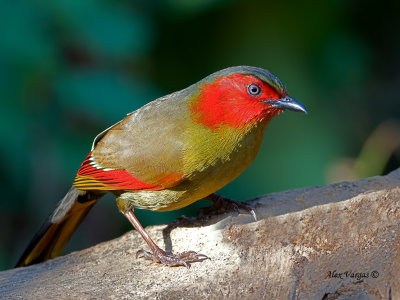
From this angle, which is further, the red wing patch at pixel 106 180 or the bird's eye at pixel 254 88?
the red wing patch at pixel 106 180

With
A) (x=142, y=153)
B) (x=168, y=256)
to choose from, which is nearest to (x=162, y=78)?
(x=142, y=153)

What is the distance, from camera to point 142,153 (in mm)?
4102

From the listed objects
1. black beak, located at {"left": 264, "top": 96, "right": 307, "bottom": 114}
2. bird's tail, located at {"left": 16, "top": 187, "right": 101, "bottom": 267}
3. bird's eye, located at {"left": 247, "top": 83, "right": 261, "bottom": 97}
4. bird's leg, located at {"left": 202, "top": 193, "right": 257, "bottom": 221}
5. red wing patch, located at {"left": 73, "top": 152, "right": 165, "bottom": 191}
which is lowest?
bird's tail, located at {"left": 16, "top": 187, "right": 101, "bottom": 267}

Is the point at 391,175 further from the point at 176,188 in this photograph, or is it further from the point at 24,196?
the point at 24,196

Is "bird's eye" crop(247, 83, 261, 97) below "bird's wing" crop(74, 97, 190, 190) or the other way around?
the other way around

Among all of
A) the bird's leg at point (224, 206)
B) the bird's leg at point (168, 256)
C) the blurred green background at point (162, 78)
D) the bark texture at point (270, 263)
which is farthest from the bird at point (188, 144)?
the blurred green background at point (162, 78)

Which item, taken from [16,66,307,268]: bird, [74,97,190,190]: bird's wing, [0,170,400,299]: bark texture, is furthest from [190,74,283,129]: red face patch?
[0,170,400,299]: bark texture

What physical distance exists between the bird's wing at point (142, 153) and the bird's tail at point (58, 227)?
0.87 ft

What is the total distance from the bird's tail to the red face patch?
116cm

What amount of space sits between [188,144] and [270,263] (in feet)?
2.93

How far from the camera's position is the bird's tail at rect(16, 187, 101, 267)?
4.58 metres

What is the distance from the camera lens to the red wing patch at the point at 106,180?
4.08 metres

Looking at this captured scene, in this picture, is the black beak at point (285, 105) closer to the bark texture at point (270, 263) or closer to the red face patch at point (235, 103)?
the red face patch at point (235, 103)

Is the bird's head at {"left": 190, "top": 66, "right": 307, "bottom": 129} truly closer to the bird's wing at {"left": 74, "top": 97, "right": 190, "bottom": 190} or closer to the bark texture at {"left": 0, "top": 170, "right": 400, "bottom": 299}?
the bird's wing at {"left": 74, "top": 97, "right": 190, "bottom": 190}
